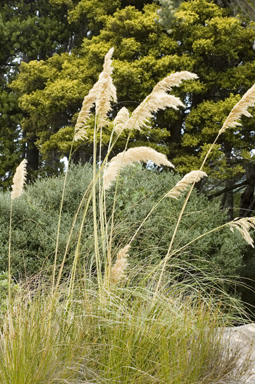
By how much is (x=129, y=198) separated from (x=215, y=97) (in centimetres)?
866

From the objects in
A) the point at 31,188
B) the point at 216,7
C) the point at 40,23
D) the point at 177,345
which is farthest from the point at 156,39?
the point at 177,345

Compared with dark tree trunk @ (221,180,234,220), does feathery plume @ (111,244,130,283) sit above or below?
below

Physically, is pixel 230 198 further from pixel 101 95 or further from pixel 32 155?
pixel 101 95

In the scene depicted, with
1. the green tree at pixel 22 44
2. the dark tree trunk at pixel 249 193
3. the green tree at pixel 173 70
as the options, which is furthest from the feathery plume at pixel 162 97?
the green tree at pixel 22 44

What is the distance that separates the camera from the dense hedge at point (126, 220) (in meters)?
6.31

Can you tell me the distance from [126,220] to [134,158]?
315 cm

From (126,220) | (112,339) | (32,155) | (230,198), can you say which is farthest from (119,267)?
(32,155)

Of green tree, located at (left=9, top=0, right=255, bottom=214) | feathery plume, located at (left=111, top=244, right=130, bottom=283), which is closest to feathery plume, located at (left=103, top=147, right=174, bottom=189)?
feathery plume, located at (left=111, top=244, right=130, bottom=283)

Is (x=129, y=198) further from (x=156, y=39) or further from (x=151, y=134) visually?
(x=156, y=39)

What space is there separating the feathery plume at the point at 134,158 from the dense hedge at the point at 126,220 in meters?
2.83

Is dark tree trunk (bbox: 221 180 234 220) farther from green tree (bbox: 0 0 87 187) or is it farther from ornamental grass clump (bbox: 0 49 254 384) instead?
ornamental grass clump (bbox: 0 49 254 384)

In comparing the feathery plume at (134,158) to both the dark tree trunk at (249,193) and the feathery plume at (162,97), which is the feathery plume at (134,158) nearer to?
the feathery plume at (162,97)

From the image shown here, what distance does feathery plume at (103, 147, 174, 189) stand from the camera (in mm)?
3217

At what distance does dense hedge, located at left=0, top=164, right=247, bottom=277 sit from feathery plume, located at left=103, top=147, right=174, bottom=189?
→ 2826 millimetres
